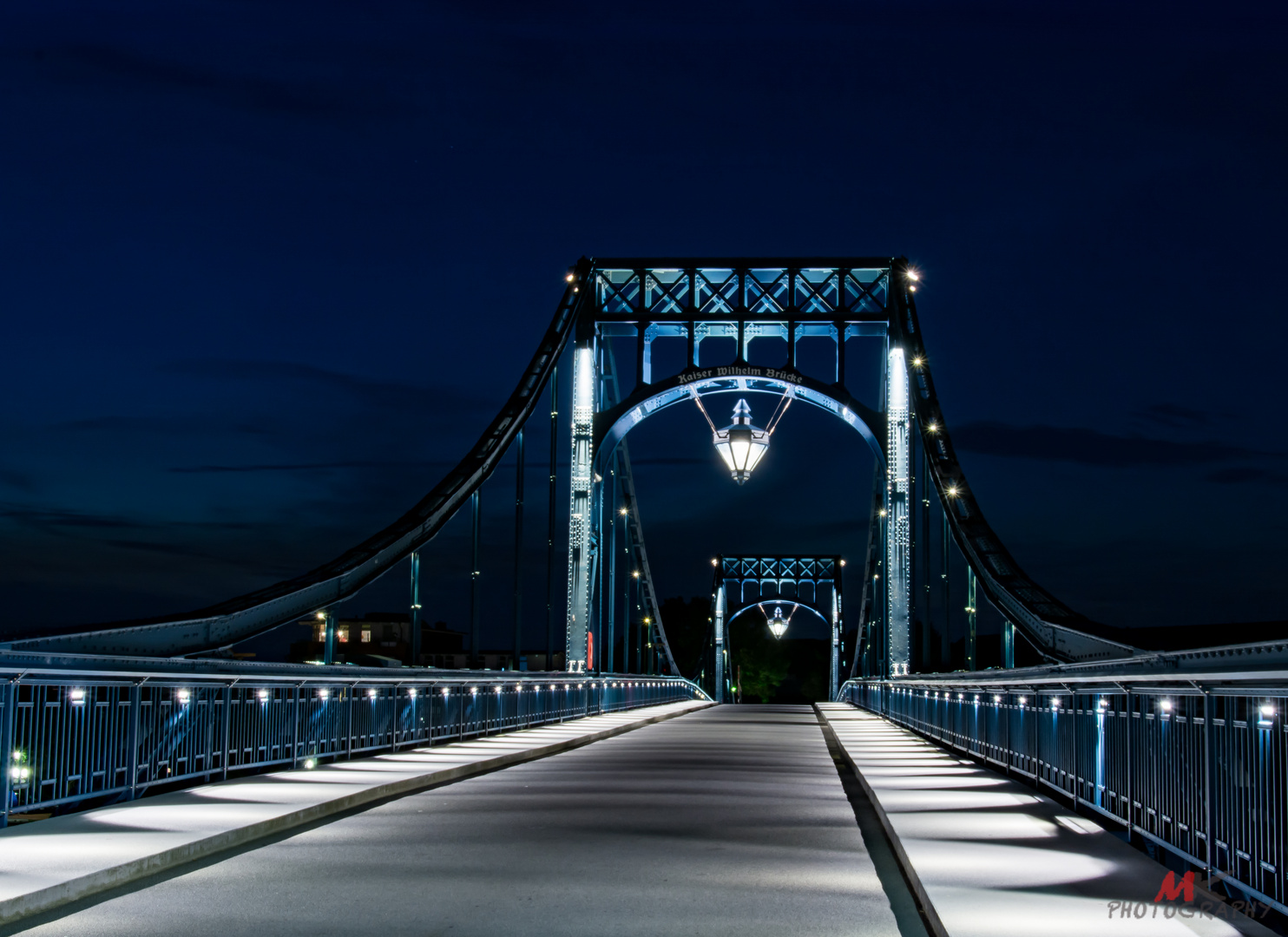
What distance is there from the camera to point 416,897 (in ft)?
22.5

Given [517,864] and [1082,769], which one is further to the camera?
[1082,769]

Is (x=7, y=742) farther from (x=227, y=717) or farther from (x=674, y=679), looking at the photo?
(x=674, y=679)

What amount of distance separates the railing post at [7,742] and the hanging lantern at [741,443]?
15.5 meters

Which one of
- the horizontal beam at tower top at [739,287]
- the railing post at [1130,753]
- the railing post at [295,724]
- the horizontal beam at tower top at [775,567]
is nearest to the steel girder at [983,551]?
the horizontal beam at tower top at [739,287]

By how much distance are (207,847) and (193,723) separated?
3.60 meters

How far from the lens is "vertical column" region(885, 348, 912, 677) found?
32156 millimetres

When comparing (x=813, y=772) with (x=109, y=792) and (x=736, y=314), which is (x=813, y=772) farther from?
(x=736, y=314)

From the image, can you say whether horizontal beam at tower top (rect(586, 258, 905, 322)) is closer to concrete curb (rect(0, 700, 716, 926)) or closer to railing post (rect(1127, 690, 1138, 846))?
concrete curb (rect(0, 700, 716, 926))

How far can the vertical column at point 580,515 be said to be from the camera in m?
30.3

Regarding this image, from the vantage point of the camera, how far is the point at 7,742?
8883 millimetres

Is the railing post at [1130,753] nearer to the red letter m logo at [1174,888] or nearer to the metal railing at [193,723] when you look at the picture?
the red letter m logo at [1174,888]

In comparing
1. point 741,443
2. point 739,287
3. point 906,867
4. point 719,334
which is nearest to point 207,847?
point 906,867

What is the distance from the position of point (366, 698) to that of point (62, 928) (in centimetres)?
970

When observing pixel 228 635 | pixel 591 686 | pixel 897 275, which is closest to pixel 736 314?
pixel 897 275
